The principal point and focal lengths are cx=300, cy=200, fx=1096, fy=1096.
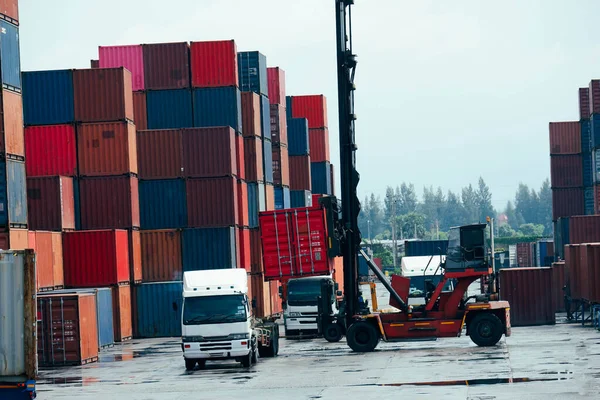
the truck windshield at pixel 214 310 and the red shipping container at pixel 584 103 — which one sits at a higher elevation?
the red shipping container at pixel 584 103

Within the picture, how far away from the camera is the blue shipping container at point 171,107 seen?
176 ft

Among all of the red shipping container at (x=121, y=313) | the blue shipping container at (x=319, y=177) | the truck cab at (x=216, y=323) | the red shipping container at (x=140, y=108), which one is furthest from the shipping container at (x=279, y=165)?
the truck cab at (x=216, y=323)

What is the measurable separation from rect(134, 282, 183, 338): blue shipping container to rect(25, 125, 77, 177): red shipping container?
622cm

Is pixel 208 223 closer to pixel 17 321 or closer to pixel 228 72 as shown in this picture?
pixel 228 72


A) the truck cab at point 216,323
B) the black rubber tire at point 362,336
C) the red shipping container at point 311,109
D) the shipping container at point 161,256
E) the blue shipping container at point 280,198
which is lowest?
the black rubber tire at point 362,336

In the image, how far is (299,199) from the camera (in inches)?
2990

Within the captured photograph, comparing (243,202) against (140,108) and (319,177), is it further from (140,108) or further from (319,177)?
(319,177)

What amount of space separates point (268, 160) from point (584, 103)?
949 inches

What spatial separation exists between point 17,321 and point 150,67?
37084mm

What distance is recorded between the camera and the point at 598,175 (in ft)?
218

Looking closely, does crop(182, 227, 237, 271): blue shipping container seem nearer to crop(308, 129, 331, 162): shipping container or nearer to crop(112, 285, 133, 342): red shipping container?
crop(112, 285, 133, 342): red shipping container

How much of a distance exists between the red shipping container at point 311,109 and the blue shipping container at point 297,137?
794cm

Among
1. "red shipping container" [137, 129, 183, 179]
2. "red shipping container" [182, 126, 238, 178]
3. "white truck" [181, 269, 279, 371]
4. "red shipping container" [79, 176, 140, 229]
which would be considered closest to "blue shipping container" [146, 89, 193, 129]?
"red shipping container" [137, 129, 183, 179]

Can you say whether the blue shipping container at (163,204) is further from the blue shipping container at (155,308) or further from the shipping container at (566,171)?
the shipping container at (566,171)
